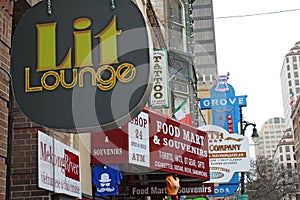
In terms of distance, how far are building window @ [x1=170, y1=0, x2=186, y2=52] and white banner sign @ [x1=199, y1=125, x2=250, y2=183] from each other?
405 inches

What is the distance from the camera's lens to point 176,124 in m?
10.8

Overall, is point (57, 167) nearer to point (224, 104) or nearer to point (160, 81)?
point (160, 81)

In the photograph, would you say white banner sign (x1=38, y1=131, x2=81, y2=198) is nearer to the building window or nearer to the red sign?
the red sign

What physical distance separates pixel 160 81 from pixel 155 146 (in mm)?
5935

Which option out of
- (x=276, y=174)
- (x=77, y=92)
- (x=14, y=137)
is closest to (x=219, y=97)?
(x=14, y=137)

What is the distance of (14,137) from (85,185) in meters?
2.13

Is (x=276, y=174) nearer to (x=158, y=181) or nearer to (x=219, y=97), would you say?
(x=219, y=97)

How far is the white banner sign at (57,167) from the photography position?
6.72m

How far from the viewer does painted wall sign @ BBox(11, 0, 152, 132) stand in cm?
518

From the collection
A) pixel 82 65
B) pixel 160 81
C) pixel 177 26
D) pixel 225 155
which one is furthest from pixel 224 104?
pixel 82 65

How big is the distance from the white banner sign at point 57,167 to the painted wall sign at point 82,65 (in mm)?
1430

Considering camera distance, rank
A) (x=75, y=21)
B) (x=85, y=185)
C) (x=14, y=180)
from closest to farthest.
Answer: (x=75, y=21), (x=14, y=180), (x=85, y=185)

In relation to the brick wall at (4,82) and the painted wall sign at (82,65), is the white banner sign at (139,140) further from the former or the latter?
the painted wall sign at (82,65)

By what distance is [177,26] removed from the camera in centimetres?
2773
